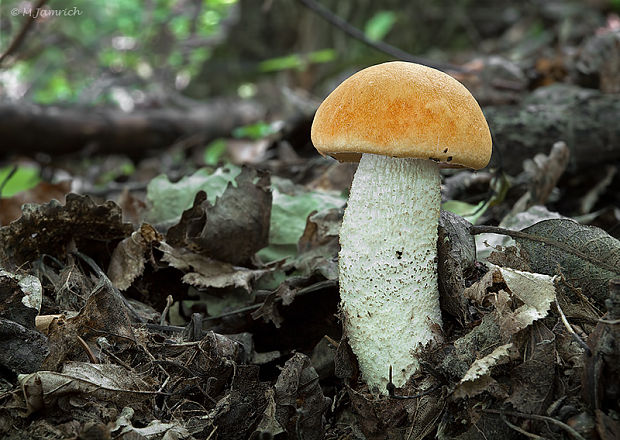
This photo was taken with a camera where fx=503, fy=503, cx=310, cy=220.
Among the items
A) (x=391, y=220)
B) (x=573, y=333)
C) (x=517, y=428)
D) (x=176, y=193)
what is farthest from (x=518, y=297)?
(x=176, y=193)

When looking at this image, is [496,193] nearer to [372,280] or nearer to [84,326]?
[372,280]

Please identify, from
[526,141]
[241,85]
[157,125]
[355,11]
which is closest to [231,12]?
[241,85]

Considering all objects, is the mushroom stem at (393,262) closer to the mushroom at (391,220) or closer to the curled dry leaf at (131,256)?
the mushroom at (391,220)

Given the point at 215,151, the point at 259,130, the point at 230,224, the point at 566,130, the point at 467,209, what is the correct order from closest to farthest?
the point at 230,224 → the point at 467,209 → the point at 566,130 → the point at 259,130 → the point at 215,151

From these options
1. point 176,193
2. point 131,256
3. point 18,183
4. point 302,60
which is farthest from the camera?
point 302,60

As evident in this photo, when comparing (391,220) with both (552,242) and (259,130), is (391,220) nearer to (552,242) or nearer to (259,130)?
(552,242)

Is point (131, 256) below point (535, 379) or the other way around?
below
